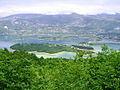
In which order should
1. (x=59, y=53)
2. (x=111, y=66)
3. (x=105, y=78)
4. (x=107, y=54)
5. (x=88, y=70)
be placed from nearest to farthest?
(x=105, y=78) < (x=111, y=66) < (x=88, y=70) < (x=107, y=54) < (x=59, y=53)

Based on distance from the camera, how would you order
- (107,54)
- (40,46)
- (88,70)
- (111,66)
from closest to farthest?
1. (111,66)
2. (88,70)
3. (107,54)
4. (40,46)

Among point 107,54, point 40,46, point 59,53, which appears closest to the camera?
point 107,54

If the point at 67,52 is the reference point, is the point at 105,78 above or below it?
above

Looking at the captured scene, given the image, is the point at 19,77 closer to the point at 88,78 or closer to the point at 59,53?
the point at 88,78

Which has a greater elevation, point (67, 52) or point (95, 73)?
point (95, 73)

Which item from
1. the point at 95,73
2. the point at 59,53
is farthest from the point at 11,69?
the point at 59,53

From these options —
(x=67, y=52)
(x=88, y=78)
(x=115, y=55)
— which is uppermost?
(x=115, y=55)

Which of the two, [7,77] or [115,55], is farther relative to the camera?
[115,55]

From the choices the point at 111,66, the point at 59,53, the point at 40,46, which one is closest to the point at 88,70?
the point at 111,66

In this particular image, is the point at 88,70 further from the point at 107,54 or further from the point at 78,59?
the point at 107,54
